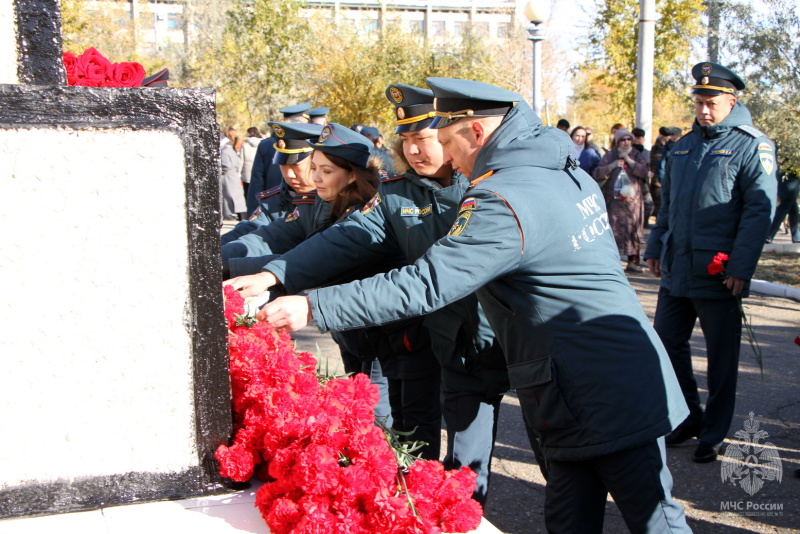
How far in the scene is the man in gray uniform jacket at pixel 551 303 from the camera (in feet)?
7.16

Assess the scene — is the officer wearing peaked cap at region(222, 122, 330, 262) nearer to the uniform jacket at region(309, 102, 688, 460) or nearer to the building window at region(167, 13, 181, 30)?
the uniform jacket at region(309, 102, 688, 460)

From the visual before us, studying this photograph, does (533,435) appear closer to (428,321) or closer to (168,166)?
(428,321)

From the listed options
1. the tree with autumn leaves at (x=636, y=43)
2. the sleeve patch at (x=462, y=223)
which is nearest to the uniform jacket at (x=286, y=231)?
the sleeve patch at (x=462, y=223)

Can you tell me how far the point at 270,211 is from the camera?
15.6 ft

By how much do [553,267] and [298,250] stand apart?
4.16ft

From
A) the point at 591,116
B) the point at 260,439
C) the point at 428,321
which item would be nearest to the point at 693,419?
the point at 428,321

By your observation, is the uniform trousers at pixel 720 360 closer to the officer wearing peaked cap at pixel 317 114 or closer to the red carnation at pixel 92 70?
the red carnation at pixel 92 70

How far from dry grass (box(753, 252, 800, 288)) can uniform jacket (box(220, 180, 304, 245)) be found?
22.4 ft

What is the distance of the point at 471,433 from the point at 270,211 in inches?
86.3

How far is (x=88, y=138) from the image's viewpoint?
1.78 meters

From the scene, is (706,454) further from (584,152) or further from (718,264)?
(584,152)

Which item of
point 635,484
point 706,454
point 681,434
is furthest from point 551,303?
point 681,434

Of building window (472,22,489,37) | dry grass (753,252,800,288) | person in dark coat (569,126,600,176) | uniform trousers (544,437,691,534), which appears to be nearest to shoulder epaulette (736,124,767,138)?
uniform trousers (544,437,691,534)

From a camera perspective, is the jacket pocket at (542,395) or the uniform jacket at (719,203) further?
the uniform jacket at (719,203)
